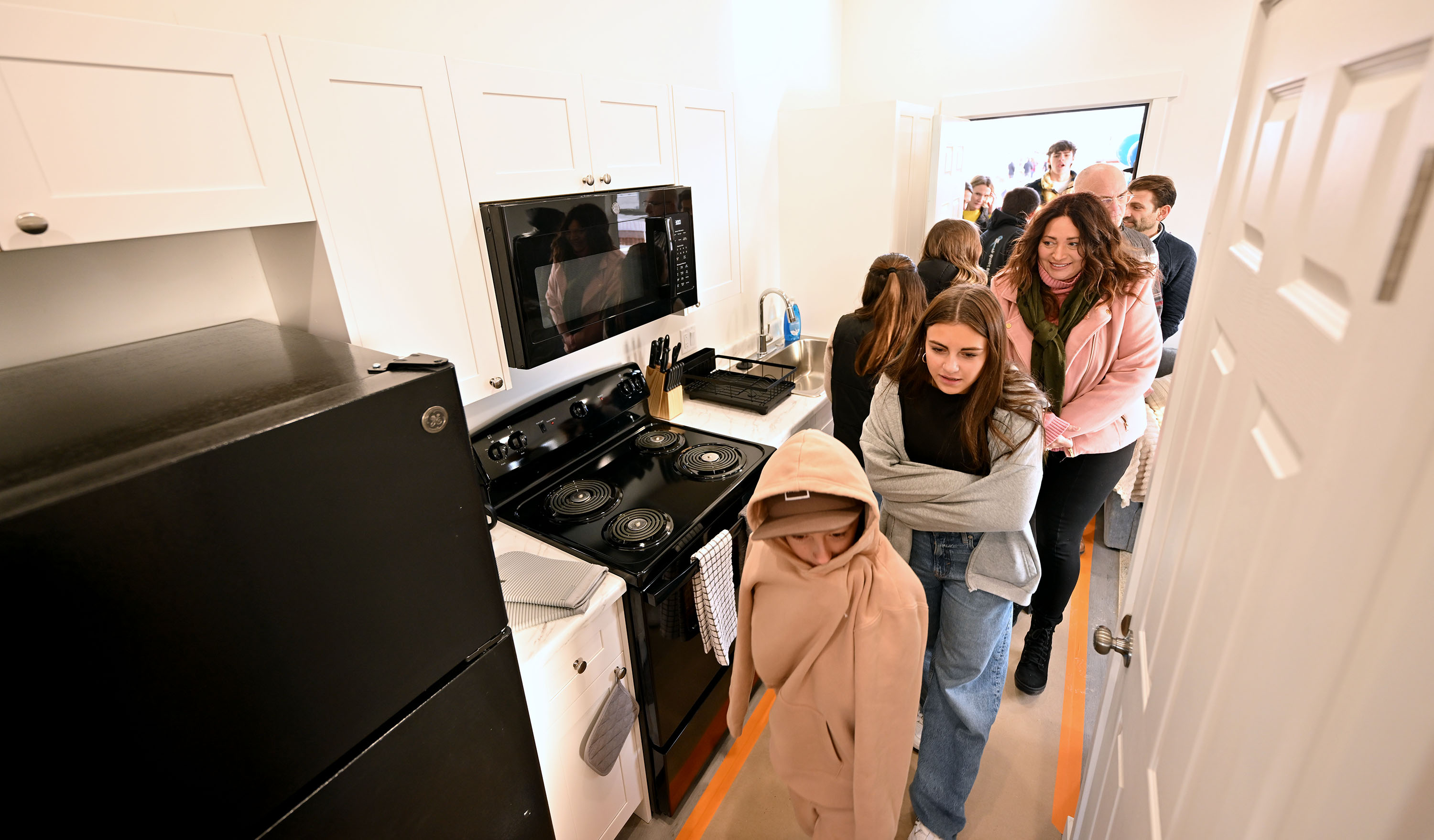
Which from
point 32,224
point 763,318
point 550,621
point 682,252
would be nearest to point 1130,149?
point 763,318

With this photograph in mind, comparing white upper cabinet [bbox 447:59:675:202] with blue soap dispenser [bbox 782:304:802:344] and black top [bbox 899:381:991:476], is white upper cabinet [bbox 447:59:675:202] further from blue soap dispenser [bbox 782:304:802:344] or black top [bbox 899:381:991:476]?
blue soap dispenser [bbox 782:304:802:344]

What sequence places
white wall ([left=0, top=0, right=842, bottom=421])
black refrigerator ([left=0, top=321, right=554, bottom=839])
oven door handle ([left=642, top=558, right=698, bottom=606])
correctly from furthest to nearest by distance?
oven door handle ([left=642, top=558, right=698, bottom=606]) < white wall ([left=0, top=0, right=842, bottom=421]) < black refrigerator ([left=0, top=321, right=554, bottom=839])

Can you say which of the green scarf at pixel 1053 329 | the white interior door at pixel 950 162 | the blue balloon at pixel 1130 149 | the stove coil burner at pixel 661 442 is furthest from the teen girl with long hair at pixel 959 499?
the blue balloon at pixel 1130 149

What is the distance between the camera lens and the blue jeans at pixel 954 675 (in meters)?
1.49

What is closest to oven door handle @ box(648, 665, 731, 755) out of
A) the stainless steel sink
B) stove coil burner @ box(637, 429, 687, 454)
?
stove coil burner @ box(637, 429, 687, 454)

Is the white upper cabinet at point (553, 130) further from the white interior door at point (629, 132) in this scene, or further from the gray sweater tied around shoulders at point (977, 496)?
the gray sweater tied around shoulders at point (977, 496)

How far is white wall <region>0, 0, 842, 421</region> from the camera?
43.1 inches

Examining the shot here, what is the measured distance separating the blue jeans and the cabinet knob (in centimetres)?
174

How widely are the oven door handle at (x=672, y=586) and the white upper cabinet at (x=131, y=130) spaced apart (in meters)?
1.16

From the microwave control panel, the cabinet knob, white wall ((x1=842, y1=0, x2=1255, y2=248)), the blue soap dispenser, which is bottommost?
the blue soap dispenser

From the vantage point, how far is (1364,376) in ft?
1.27

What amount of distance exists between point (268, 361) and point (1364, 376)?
51.6 inches

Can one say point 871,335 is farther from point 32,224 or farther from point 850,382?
point 32,224

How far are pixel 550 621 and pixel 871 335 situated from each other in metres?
1.27
